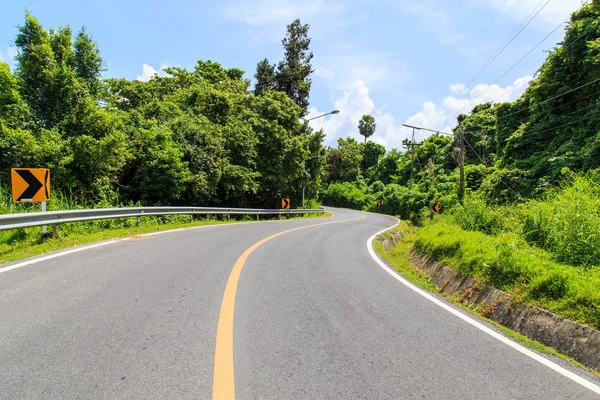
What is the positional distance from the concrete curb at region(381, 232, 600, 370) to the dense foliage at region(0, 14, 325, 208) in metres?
12.2

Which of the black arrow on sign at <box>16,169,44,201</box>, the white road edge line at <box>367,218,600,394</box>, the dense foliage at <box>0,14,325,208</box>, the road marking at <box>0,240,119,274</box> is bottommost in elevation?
the white road edge line at <box>367,218,600,394</box>

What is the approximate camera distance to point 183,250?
787 centimetres

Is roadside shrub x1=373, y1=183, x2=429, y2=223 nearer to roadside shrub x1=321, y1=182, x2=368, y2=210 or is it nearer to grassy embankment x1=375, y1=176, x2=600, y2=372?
roadside shrub x1=321, y1=182, x2=368, y2=210

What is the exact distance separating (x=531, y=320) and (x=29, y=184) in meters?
9.84

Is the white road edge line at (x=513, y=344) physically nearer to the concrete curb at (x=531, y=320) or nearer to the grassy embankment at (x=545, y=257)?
the grassy embankment at (x=545, y=257)

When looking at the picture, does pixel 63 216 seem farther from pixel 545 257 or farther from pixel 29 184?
pixel 545 257

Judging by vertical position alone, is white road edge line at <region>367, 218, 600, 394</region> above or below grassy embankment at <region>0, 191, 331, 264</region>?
below

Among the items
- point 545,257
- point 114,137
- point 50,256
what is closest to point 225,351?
point 50,256

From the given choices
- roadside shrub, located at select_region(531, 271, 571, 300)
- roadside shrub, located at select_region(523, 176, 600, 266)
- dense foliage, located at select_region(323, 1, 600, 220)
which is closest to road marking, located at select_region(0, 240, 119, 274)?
roadside shrub, located at select_region(531, 271, 571, 300)

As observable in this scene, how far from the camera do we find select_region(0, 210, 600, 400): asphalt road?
2680 mm

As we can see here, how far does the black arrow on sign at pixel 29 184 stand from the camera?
7.56 meters

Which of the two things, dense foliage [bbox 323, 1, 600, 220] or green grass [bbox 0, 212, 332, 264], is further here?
dense foliage [bbox 323, 1, 600, 220]

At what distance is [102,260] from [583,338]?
24.3ft

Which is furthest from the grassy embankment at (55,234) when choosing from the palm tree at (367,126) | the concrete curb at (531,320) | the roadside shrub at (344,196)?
the palm tree at (367,126)
